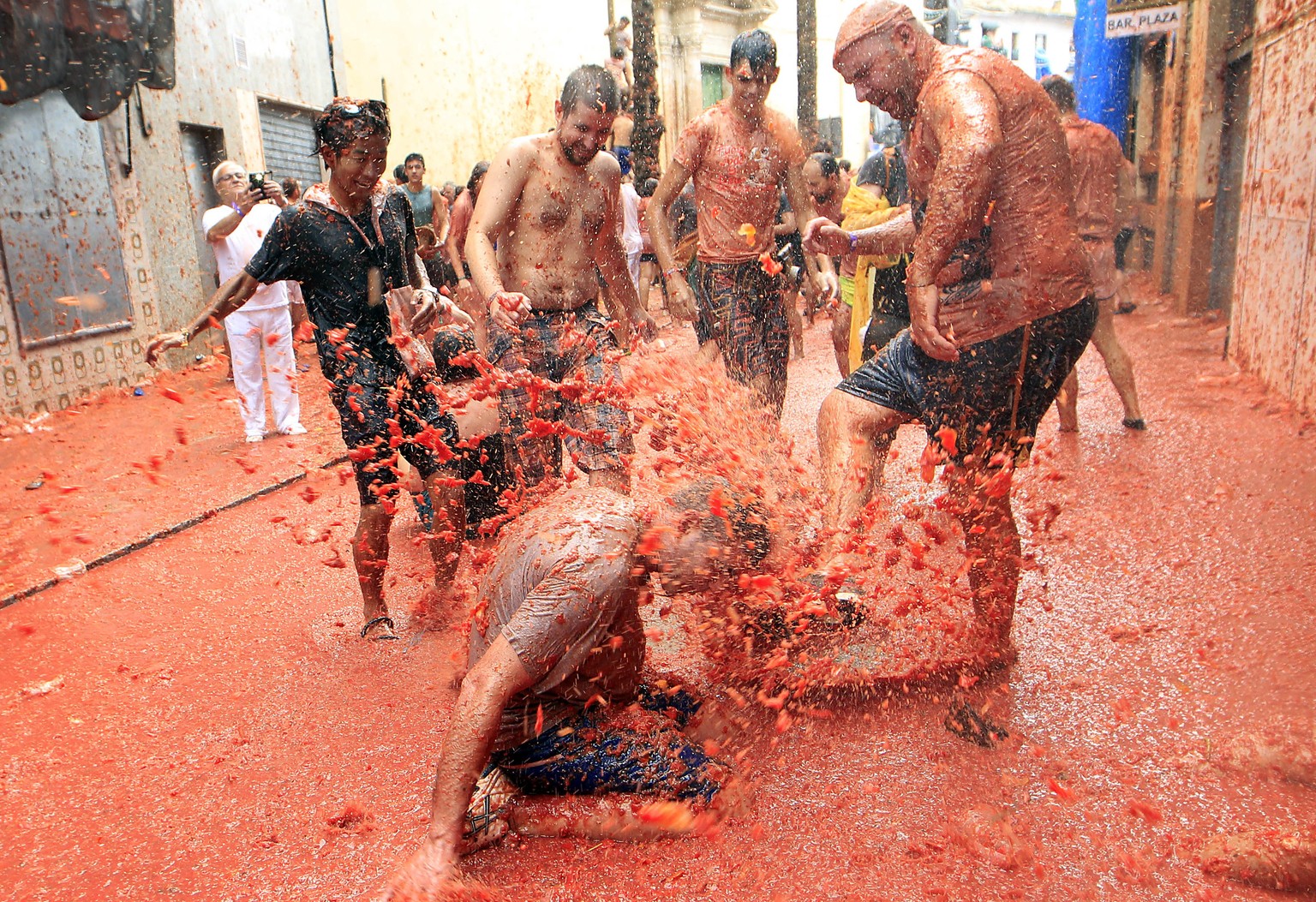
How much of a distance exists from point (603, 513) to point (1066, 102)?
6.08m

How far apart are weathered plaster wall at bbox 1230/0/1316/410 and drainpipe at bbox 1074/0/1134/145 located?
8.69 m

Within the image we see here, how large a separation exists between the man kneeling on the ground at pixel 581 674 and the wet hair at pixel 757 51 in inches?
116

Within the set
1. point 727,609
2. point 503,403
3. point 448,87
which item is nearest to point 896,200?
point 503,403

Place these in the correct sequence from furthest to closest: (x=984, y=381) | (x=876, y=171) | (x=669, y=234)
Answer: (x=876, y=171) → (x=669, y=234) → (x=984, y=381)

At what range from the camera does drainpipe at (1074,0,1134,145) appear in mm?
15750

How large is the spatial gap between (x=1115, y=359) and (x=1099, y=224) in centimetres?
127

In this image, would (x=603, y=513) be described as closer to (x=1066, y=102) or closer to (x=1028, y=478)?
(x=1028, y=478)

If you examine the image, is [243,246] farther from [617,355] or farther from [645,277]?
[645,277]

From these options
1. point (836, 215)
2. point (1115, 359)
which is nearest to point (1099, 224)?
point (1115, 359)

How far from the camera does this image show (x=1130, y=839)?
238cm

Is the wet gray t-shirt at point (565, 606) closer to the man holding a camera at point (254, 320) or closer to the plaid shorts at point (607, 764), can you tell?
the plaid shorts at point (607, 764)

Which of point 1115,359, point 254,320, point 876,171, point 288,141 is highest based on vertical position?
point 288,141

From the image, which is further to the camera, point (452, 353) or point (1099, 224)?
point (1099, 224)

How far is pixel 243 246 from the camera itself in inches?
298
